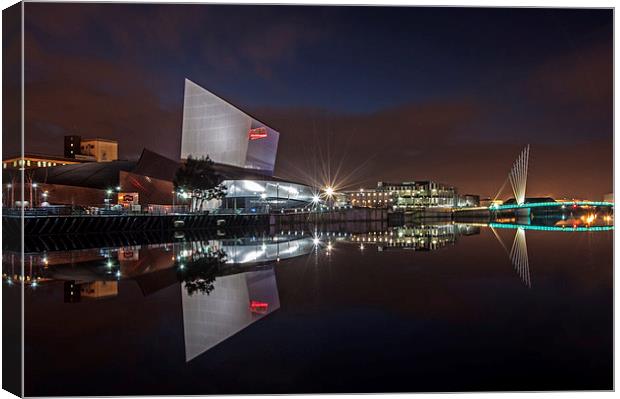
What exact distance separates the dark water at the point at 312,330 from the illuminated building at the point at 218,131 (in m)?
47.8

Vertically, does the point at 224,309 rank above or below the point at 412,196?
below

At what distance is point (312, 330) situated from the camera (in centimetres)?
653

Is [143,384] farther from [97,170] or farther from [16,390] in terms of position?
[97,170]

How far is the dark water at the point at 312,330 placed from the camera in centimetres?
484

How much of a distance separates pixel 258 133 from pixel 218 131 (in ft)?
15.8

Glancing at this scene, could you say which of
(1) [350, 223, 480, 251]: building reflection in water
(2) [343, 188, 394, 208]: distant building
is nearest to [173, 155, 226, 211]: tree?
(1) [350, 223, 480, 251]: building reflection in water

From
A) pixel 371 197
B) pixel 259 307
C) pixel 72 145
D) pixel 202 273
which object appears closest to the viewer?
pixel 259 307

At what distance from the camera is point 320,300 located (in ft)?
28.3

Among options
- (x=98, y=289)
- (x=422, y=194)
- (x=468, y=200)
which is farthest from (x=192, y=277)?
(x=468, y=200)

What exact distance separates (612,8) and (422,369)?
3916 mm

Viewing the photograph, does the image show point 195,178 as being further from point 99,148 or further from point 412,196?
point 412,196

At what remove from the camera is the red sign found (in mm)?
62541

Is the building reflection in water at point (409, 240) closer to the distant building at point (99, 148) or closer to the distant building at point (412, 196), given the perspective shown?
the distant building at point (99, 148)

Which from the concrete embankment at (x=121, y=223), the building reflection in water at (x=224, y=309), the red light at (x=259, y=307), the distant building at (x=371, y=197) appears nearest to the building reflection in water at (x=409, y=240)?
the building reflection in water at (x=224, y=309)
